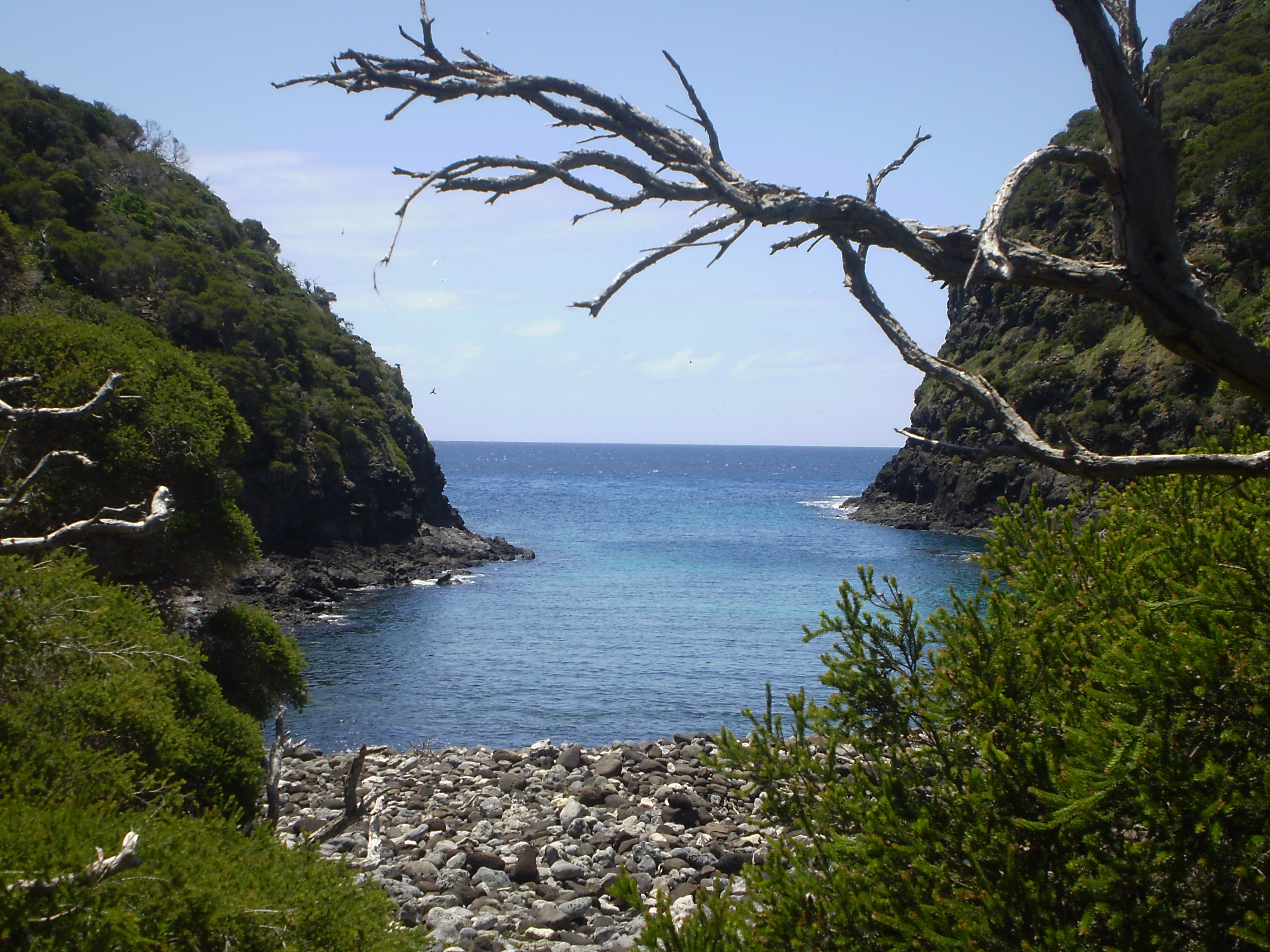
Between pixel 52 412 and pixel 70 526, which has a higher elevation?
pixel 52 412

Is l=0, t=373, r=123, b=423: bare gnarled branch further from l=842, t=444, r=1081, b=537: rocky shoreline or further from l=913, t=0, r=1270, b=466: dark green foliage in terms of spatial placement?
l=842, t=444, r=1081, b=537: rocky shoreline

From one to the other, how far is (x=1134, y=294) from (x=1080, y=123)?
7595 cm

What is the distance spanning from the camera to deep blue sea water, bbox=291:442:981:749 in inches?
930

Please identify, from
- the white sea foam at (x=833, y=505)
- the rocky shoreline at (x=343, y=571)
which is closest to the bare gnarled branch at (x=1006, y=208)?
the rocky shoreline at (x=343, y=571)

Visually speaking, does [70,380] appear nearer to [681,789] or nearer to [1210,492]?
[681,789]

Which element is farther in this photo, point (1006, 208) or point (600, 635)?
point (600, 635)

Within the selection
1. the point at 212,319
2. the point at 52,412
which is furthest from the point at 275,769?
the point at 212,319

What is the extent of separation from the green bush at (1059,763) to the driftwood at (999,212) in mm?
539

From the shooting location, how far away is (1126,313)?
3441 centimetres

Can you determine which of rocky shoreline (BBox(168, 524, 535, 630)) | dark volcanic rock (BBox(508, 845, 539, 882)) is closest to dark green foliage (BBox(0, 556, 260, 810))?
dark volcanic rock (BBox(508, 845, 539, 882))

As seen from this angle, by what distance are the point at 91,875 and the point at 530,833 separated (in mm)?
9981

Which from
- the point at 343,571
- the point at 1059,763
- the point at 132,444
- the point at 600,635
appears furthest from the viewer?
the point at 343,571

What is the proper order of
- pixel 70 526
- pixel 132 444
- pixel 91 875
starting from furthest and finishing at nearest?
pixel 132 444 < pixel 70 526 < pixel 91 875

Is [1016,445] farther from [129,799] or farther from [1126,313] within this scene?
[1126,313]
